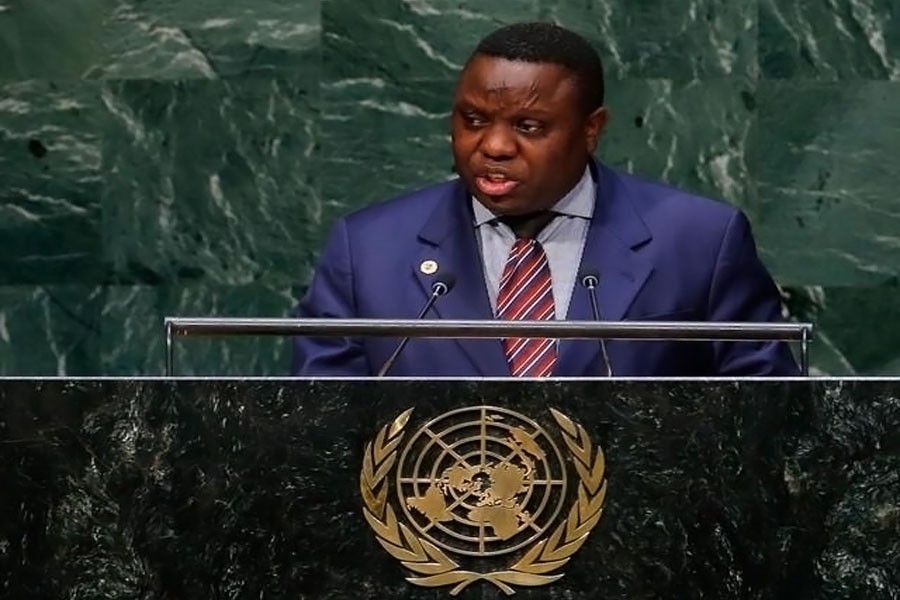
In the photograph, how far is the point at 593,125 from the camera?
4.87 meters

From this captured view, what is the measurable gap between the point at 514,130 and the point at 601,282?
36 cm

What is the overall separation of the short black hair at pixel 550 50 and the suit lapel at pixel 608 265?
0.76 feet

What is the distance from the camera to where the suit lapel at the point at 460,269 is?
15.2 ft

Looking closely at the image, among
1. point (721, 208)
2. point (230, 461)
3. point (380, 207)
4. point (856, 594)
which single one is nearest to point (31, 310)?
point (380, 207)

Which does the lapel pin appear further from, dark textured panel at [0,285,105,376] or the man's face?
dark textured panel at [0,285,105,376]

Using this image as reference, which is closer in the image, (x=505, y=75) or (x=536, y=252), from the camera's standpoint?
(x=505, y=75)

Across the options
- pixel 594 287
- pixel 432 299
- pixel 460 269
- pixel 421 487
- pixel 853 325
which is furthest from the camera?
pixel 853 325

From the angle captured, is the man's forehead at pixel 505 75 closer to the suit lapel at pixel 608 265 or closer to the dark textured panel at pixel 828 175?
the suit lapel at pixel 608 265

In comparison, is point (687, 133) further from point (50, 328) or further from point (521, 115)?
point (521, 115)

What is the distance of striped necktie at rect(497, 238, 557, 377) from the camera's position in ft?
15.1

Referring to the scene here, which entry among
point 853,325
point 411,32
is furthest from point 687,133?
point 411,32

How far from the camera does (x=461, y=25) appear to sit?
269 inches

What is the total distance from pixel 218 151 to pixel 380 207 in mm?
1901

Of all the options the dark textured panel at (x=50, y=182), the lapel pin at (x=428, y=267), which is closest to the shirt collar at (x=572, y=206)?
the lapel pin at (x=428, y=267)
